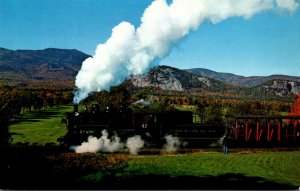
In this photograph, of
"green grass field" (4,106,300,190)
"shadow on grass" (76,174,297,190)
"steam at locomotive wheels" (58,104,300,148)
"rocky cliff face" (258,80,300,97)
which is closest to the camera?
"shadow on grass" (76,174,297,190)

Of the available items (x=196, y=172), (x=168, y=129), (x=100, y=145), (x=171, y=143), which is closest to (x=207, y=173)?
(x=196, y=172)

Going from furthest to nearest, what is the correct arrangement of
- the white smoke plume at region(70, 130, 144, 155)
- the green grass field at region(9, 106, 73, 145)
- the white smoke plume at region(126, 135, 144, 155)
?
the green grass field at region(9, 106, 73, 145)
the white smoke plume at region(126, 135, 144, 155)
the white smoke plume at region(70, 130, 144, 155)

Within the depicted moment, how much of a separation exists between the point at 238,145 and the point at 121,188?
1433cm

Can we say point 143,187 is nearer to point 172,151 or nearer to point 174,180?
point 174,180

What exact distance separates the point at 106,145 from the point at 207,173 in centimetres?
971

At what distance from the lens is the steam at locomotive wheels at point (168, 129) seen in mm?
26891

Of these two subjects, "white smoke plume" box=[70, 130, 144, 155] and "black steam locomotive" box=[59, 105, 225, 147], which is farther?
"black steam locomotive" box=[59, 105, 225, 147]

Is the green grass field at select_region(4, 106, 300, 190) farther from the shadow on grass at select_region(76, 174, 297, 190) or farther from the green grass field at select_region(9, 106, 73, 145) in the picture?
the green grass field at select_region(9, 106, 73, 145)

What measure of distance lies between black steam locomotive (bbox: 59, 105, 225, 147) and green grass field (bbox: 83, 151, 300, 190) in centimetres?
397

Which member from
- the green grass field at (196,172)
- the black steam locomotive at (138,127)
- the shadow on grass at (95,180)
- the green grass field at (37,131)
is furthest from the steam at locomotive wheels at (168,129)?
the shadow on grass at (95,180)

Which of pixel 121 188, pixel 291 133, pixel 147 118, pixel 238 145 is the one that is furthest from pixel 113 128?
pixel 291 133

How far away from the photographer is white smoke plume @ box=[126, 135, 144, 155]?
25564 mm

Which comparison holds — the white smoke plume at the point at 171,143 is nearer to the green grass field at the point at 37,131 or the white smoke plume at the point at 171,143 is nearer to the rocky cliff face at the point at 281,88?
the green grass field at the point at 37,131

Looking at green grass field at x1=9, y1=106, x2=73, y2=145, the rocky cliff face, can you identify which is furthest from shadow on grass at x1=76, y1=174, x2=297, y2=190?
the rocky cliff face
